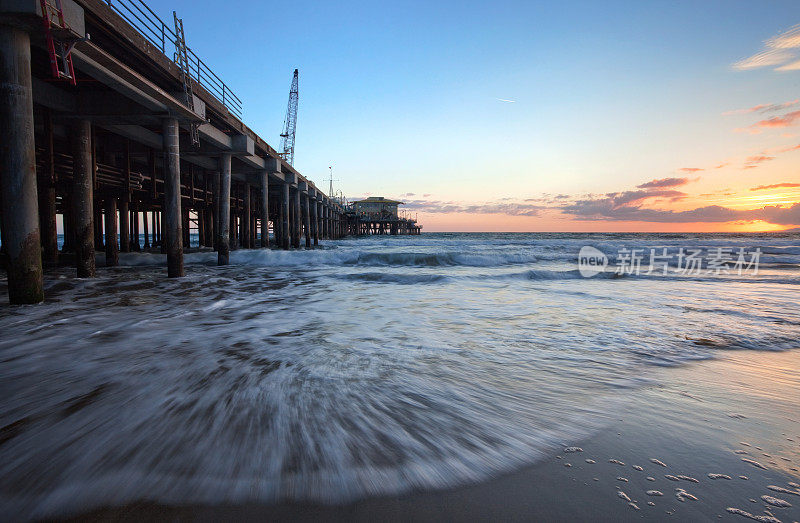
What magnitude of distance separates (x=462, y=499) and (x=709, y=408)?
1.88m

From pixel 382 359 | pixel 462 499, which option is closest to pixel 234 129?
pixel 382 359

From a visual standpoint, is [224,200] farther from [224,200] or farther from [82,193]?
[82,193]

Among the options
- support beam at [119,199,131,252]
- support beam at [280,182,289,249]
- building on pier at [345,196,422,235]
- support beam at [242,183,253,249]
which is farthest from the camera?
building on pier at [345,196,422,235]

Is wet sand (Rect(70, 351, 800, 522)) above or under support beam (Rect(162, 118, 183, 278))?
under

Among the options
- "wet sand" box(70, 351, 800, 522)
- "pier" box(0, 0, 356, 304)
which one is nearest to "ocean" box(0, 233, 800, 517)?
"wet sand" box(70, 351, 800, 522)

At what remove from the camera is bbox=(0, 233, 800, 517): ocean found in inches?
65.9

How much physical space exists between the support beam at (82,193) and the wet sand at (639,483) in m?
10.6

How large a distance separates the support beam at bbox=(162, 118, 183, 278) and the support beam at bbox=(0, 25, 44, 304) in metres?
4.14

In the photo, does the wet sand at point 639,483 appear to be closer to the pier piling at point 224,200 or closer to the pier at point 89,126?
the pier at point 89,126

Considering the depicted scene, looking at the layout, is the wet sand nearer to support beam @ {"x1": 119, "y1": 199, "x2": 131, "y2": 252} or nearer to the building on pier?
support beam @ {"x1": 119, "y1": 199, "x2": 131, "y2": 252}

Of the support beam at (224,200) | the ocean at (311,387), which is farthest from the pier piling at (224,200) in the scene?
the ocean at (311,387)

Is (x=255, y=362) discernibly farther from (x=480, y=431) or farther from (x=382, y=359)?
(x=480, y=431)

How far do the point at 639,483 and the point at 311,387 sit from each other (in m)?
2.03

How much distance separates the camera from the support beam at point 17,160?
17.5 feet
